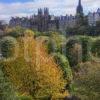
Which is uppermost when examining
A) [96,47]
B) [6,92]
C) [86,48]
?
[6,92]

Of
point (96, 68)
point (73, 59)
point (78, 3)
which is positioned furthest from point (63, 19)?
point (96, 68)

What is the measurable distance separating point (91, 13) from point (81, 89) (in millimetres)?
62582

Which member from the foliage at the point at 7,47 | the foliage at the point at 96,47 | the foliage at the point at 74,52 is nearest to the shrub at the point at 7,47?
the foliage at the point at 7,47

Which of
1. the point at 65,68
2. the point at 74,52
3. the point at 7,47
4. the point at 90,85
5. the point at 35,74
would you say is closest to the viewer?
the point at 90,85

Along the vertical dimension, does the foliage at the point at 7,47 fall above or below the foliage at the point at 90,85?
above

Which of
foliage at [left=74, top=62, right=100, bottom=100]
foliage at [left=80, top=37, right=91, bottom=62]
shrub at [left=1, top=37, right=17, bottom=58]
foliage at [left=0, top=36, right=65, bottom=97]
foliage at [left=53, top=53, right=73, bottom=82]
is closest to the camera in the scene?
foliage at [left=74, top=62, right=100, bottom=100]

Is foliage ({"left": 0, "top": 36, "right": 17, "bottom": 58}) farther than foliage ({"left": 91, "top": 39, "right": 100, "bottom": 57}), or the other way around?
foliage ({"left": 91, "top": 39, "right": 100, "bottom": 57})

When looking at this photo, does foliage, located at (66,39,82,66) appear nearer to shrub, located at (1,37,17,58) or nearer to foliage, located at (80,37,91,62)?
foliage, located at (80,37,91,62)

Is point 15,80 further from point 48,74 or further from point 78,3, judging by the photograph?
point 78,3

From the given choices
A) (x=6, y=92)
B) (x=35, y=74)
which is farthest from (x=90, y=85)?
(x=6, y=92)

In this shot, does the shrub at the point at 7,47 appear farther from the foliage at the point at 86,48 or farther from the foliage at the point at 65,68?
the foliage at the point at 86,48

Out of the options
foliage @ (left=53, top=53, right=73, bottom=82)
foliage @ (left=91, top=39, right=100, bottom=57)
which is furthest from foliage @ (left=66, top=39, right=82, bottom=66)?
foliage @ (left=53, top=53, right=73, bottom=82)

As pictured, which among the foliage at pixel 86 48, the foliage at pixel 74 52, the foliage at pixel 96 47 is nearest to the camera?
the foliage at pixel 86 48

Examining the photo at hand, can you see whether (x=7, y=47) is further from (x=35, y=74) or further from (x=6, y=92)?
(x=6, y=92)
